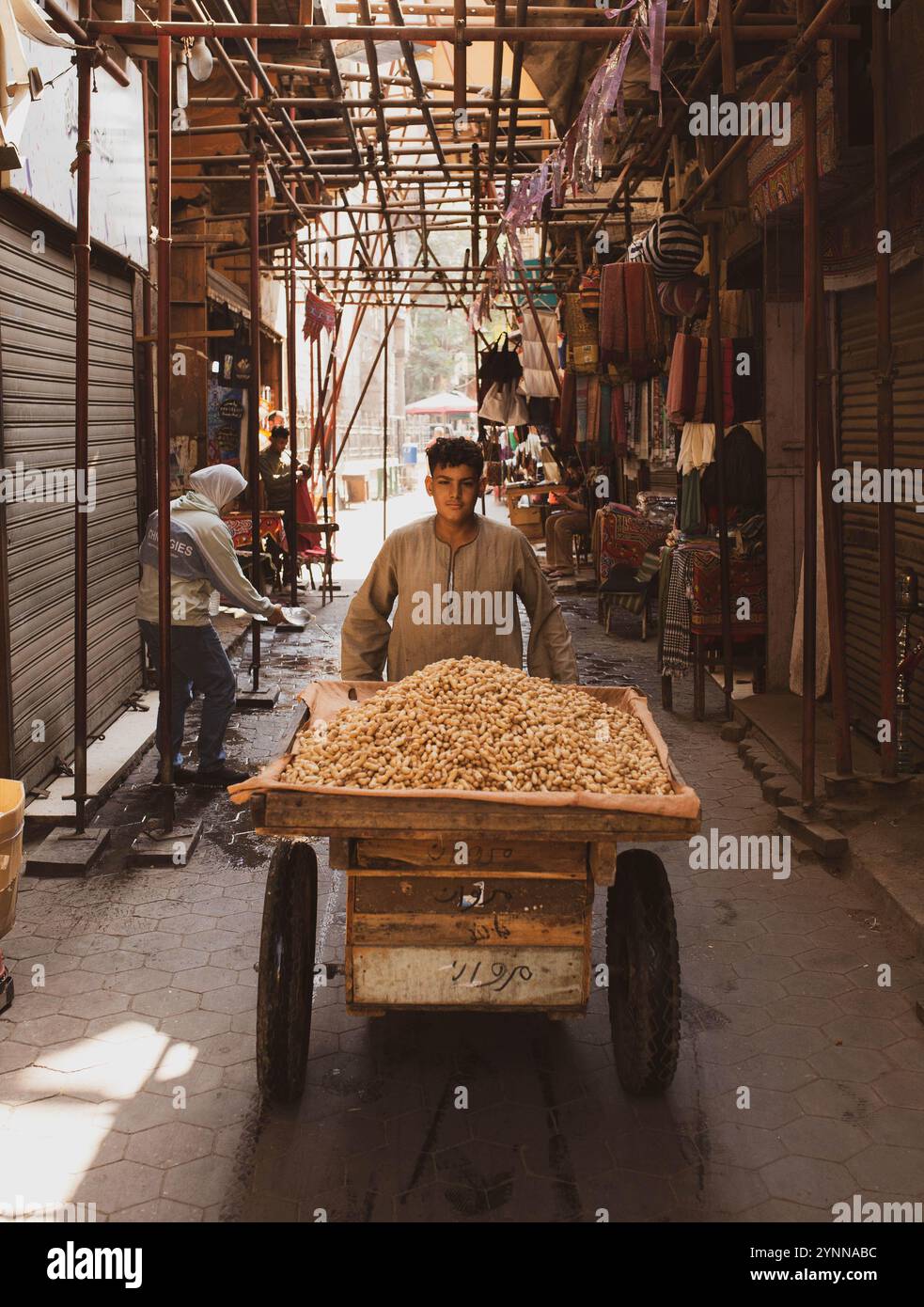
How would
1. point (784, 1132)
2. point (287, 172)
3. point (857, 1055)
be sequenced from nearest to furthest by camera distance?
point (784, 1132), point (857, 1055), point (287, 172)

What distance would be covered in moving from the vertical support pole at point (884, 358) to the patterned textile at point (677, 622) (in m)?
3.27

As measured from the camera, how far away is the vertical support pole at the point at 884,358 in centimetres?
521

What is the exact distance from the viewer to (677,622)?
895 cm

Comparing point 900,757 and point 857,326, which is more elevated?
point 857,326

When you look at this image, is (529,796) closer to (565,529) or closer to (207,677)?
(207,677)

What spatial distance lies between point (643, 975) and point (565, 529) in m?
14.3

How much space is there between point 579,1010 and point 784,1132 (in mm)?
713

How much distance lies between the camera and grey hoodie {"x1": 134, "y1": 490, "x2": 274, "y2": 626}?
6.81m

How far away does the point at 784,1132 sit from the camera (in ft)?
11.5

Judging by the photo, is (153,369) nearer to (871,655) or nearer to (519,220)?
(519,220)

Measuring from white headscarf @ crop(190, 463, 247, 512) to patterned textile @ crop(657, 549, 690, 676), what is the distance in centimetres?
349

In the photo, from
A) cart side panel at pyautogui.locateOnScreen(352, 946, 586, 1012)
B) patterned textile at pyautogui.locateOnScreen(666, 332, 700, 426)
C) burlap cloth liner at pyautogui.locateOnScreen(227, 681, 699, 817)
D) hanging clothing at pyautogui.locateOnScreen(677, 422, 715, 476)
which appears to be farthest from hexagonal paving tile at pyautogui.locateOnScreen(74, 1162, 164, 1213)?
hanging clothing at pyautogui.locateOnScreen(677, 422, 715, 476)

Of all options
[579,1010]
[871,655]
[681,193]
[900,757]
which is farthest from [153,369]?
[579,1010]

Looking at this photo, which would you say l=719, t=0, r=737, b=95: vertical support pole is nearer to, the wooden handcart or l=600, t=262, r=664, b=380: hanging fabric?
the wooden handcart
